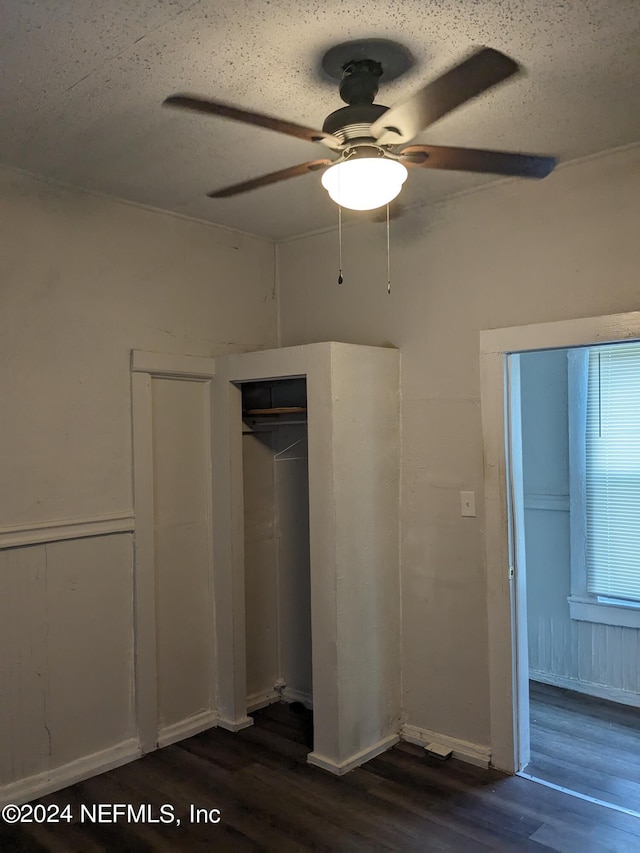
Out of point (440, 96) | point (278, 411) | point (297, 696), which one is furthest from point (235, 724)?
point (440, 96)

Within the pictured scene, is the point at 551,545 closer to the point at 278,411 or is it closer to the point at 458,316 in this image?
the point at 458,316

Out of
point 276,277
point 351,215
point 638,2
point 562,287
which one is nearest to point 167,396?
point 276,277

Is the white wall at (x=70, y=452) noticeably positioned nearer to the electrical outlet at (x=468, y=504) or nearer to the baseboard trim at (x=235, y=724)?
the baseboard trim at (x=235, y=724)

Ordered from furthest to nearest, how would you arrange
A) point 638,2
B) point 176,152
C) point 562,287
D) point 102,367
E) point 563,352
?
point 563,352 → point 102,367 → point 562,287 → point 176,152 → point 638,2

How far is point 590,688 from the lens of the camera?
13.2 feet

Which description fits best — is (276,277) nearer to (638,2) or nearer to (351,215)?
(351,215)

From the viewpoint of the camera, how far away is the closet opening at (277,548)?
3.81 m

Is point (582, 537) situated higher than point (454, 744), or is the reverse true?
point (582, 537)

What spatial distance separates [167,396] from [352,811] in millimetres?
2027

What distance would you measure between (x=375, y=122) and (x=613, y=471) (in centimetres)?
284

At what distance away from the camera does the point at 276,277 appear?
3979 millimetres

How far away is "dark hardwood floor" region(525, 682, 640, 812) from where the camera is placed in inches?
116

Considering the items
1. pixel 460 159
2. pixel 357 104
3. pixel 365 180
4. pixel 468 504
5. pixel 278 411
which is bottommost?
pixel 468 504

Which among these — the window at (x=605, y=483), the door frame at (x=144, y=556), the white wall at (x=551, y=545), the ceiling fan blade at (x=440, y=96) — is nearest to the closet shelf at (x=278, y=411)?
the door frame at (x=144, y=556)
